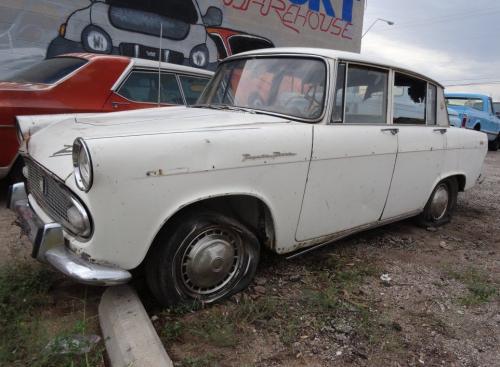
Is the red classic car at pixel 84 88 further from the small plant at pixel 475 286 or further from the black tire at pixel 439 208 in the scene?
the small plant at pixel 475 286

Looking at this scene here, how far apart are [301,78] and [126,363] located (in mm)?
2163

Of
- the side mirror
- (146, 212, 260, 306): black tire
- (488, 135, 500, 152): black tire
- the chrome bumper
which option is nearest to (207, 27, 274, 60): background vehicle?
the side mirror

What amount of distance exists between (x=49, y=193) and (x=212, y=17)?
30.4 ft

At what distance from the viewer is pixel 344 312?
2.55 meters

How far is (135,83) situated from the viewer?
473cm

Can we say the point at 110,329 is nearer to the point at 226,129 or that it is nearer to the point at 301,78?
the point at 226,129

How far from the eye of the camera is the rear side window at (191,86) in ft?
17.1

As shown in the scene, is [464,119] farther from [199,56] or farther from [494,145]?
[199,56]

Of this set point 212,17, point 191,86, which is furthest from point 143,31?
point 191,86

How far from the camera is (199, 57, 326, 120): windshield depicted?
2.89m

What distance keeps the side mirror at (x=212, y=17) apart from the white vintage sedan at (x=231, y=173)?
7.59m

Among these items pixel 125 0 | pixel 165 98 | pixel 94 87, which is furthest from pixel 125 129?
pixel 125 0

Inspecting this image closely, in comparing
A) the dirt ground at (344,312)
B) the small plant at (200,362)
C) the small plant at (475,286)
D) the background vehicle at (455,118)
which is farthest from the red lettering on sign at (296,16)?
the small plant at (200,362)

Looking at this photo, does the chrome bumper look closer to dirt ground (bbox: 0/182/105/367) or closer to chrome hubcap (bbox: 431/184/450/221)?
dirt ground (bbox: 0/182/105/367)
